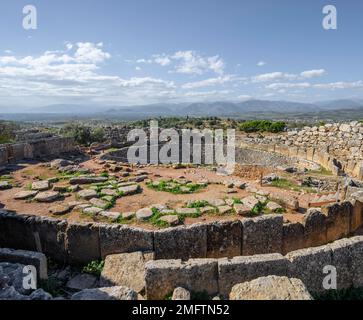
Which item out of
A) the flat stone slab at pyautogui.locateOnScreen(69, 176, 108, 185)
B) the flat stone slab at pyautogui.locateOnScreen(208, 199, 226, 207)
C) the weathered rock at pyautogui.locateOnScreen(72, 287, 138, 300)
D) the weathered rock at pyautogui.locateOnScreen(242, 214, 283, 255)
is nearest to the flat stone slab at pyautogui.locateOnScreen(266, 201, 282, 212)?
the flat stone slab at pyautogui.locateOnScreen(208, 199, 226, 207)

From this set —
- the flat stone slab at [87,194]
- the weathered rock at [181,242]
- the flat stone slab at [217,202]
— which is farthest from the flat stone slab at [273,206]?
the flat stone slab at [87,194]

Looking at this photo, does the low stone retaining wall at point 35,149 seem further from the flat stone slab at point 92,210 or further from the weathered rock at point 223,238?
the weathered rock at point 223,238

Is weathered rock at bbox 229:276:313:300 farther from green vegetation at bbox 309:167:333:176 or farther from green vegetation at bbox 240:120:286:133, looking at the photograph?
green vegetation at bbox 240:120:286:133

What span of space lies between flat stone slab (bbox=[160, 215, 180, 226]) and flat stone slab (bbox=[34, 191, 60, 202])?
15.2ft

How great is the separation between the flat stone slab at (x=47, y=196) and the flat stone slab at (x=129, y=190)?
7.67 ft

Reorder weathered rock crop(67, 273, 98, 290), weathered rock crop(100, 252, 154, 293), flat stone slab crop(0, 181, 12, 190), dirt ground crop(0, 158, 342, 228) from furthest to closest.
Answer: flat stone slab crop(0, 181, 12, 190)
dirt ground crop(0, 158, 342, 228)
weathered rock crop(67, 273, 98, 290)
weathered rock crop(100, 252, 154, 293)

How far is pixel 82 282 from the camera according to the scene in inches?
274

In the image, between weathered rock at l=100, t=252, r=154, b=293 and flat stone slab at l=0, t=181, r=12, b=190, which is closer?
weathered rock at l=100, t=252, r=154, b=293

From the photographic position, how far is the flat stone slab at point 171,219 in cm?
877

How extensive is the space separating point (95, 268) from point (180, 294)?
2908mm

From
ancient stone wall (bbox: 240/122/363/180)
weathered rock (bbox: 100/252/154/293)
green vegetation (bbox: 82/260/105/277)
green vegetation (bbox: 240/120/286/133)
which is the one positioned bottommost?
green vegetation (bbox: 82/260/105/277)

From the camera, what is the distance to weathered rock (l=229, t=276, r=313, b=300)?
457 centimetres

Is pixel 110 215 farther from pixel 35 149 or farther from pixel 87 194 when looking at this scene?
pixel 35 149

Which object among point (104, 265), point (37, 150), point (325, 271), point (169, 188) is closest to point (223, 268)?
point (325, 271)
